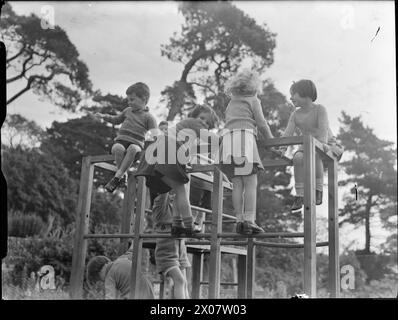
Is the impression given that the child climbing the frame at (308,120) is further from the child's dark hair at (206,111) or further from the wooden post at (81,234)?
the wooden post at (81,234)

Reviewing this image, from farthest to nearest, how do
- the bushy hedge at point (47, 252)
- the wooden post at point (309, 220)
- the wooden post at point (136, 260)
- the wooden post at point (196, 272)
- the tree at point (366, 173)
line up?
the bushy hedge at point (47, 252), the wooden post at point (196, 272), the tree at point (366, 173), the wooden post at point (136, 260), the wooden post at point (309, 220)

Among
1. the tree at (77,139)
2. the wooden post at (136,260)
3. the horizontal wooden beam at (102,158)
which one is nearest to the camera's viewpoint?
the wooden post at (136,260)

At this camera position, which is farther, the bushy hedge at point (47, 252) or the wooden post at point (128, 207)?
the bushy hedge at point (47, 252)

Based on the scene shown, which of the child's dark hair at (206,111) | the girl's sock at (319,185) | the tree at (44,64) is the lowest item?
the girl's sock at (319,185)

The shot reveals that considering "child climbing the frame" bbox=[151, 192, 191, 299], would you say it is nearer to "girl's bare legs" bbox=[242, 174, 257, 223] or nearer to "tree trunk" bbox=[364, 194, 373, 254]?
"girl's bare legs" bbox=[242, 174, 257, 223]

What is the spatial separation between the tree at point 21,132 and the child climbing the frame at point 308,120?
5.27ft

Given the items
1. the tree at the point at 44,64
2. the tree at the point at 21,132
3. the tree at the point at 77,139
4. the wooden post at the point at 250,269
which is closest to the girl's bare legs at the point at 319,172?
the wooden post at the point at 250,269

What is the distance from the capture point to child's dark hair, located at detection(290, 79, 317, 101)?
1699mm

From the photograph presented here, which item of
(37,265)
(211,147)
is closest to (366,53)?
(211,147)

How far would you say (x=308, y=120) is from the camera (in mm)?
1706

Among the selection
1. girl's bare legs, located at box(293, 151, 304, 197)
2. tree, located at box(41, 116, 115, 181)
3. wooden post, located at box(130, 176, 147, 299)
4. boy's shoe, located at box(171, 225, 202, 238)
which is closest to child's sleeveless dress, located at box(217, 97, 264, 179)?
girl's bare legs, located at box(293, 151, 304, 197)

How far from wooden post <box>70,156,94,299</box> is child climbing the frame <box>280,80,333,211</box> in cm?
81

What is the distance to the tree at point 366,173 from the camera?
188 cm
